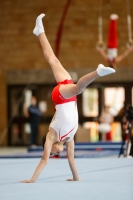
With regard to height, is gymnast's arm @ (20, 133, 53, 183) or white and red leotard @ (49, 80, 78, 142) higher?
white and red leotard @ (49, 80, 78, 142)

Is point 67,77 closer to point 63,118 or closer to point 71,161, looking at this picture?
point 63,118

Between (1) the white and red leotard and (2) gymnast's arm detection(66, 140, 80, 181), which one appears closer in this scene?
(1) the white and red leotard

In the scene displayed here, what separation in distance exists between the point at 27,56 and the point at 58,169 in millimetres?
12728

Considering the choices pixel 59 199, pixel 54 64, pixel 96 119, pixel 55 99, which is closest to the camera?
pixel 59 199

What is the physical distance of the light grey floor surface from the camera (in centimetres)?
476

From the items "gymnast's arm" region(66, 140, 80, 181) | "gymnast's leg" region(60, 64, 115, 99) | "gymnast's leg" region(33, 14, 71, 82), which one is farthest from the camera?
"gymnast's leg" region(33, 14, 71, 82)

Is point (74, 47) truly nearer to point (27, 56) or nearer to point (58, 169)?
point (27, 56)

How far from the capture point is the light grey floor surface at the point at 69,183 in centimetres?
476

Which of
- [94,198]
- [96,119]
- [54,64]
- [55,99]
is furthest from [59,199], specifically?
[96,119]

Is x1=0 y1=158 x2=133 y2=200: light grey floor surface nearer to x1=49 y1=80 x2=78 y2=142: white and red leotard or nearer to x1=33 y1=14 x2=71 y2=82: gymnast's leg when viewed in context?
x1=49 y1=80 x2=78 y2=142: white and red leotard

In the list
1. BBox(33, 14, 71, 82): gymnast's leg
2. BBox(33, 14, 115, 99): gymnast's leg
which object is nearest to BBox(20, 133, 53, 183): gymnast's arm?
BBox(33, 14, 115, 99): gymnast's leg

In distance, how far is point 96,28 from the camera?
752 inches

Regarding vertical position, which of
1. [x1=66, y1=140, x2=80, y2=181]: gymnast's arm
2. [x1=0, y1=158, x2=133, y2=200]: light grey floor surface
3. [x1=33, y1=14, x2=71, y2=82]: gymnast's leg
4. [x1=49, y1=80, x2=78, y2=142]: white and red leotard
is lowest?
[x1=0, y1=158, x2=133, y2=200]: light grey floor surface

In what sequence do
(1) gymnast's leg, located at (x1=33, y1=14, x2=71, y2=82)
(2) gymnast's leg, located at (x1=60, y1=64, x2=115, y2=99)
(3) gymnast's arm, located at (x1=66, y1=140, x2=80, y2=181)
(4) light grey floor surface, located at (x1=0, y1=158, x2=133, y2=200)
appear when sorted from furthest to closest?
(1) gymnast's leg, located at (x1=33, y1=14, x2=71, y2=82), (3) gymnast's arm, located at (x1=66, y1=140, x2=80, y2=181), (2) gymnast's leg, located at (x1=60, y1=64, x2=115, y2=99), (4) light grey floor surface, located at (x1=0, y1=158, x2=133, y2=200)
